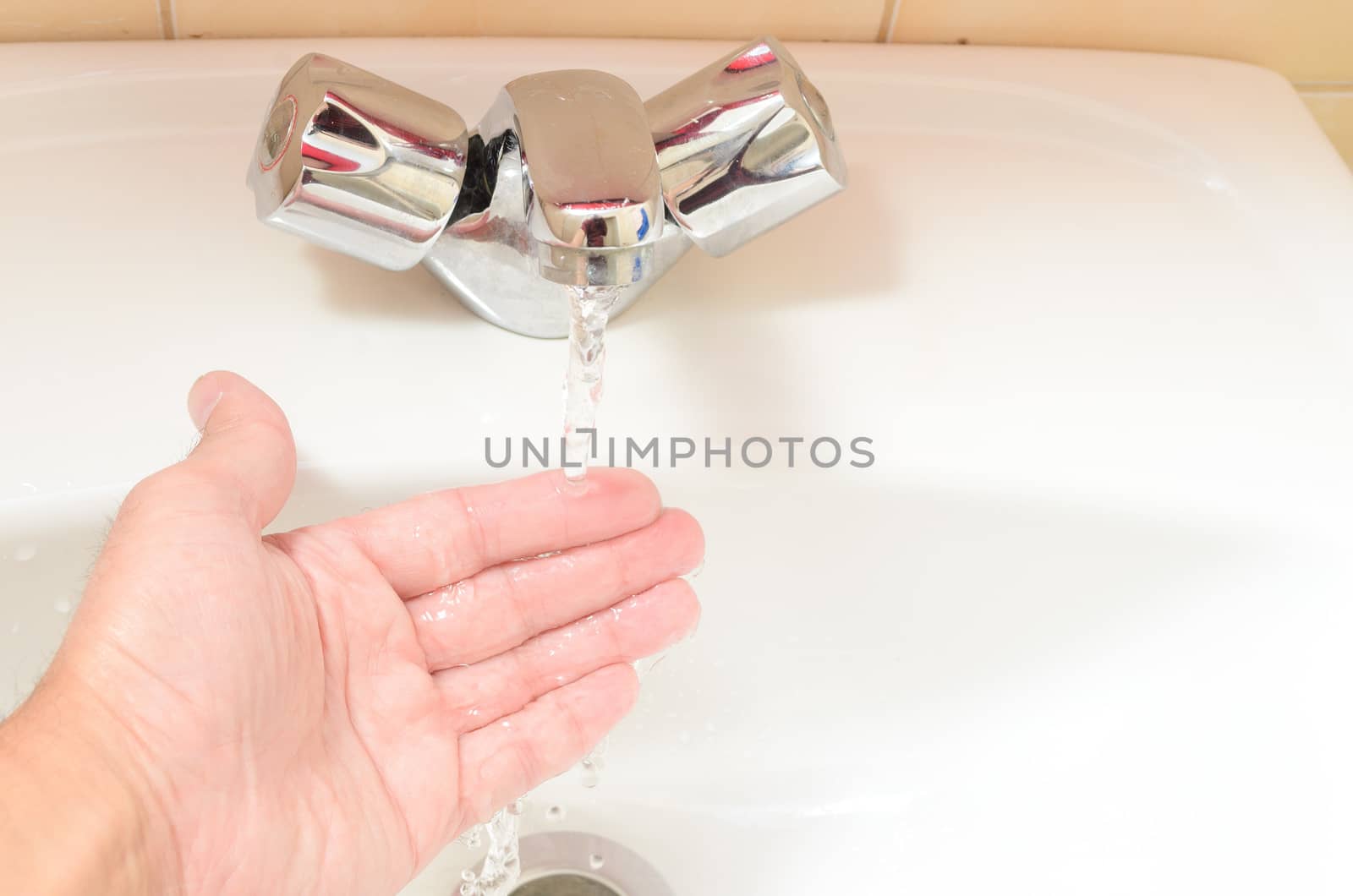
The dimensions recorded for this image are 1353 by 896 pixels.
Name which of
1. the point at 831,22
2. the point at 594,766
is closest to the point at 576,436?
the point at 594,766

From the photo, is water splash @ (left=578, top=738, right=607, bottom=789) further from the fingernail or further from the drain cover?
the fingernail

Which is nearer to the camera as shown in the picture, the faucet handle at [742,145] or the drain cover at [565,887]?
the faucet handle at [742,145]

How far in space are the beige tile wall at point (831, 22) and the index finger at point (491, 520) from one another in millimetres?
234

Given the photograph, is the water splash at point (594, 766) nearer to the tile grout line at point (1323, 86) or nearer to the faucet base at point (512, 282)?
the faucet base at point (512, 282)

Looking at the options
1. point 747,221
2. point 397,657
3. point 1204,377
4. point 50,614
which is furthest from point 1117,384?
point 50,614

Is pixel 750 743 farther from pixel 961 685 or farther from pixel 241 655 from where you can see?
pixel 241 655

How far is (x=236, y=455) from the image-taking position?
1.20 ft

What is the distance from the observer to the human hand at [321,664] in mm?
343

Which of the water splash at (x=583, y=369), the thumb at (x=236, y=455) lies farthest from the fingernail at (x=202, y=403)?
the water splash at (x=583, y=369)

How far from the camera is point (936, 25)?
56 cm

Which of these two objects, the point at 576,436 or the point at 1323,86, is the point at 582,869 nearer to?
the point at 576,436

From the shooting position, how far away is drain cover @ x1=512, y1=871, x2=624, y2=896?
0.48 meters

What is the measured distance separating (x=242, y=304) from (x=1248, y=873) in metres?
0.42

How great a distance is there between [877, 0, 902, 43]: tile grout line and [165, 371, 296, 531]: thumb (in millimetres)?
338
